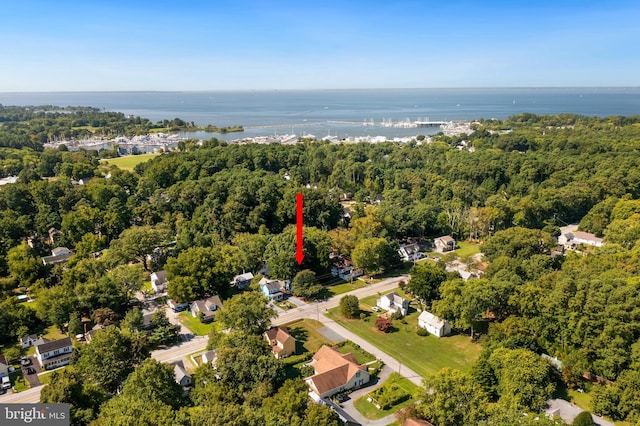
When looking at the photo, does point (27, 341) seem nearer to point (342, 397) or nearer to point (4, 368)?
point (4, 368)

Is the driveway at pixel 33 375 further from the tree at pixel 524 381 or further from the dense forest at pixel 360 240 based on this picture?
the tree at pixel 524 381

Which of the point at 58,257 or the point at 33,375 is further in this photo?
the point at 58,257

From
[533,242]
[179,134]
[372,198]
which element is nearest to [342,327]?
[533,242]

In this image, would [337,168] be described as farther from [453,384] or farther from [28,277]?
[453,384]

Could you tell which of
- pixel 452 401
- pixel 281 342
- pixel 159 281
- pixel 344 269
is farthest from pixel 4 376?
pixel 344 269

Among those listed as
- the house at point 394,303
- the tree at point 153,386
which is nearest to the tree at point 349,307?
the house at point 394,303

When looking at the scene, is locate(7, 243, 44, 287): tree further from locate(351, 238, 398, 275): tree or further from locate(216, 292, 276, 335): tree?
locate(351, 238, 398, 275): tree

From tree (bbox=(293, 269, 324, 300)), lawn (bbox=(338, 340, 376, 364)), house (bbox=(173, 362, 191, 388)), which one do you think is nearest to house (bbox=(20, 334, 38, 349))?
house (bbox=(173, 362, 191, 388))
